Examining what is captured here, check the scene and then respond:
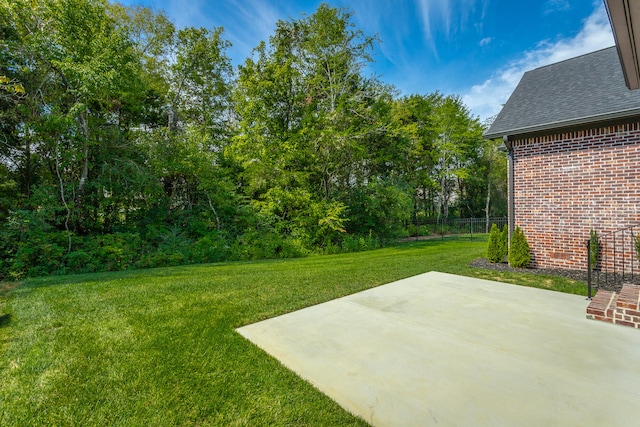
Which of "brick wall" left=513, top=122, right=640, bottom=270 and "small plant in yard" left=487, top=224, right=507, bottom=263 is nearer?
"brick wall" left=513, top=122, right=640, bottom=270

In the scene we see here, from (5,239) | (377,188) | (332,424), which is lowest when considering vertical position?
(332,424)

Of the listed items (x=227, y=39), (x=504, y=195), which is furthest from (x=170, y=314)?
(x=504, y=195)

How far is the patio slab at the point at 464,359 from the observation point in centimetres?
191

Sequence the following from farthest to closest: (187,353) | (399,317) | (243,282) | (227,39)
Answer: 1. (227,39)
2. (243,282)
3. (399,317)
4. (187,353)

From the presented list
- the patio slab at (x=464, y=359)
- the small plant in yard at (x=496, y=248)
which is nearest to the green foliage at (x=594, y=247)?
the small plant in yard at (x=496, y=248)

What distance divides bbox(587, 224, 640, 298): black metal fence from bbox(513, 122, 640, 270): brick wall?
18cm

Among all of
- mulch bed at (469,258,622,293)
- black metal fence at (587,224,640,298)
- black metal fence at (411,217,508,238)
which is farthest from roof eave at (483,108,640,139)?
black metal fence at (411,217,508,238)

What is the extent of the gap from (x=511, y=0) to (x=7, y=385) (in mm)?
11174

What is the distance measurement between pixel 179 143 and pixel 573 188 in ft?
36.1

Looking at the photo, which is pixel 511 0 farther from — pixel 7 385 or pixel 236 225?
pixel 7 385

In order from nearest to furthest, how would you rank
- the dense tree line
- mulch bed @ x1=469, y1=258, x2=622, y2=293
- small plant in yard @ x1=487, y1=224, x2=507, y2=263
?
mulch bed @ x1=469, y1=258, x2=622, y2=293 → small plant in yard @ x1=487, y1=224, x2=507, y2=263 → the dense tree line

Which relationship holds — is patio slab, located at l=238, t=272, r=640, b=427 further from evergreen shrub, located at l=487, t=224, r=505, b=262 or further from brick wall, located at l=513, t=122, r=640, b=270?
evergreen shrub, located at l=487, t=224, r=505, b=262

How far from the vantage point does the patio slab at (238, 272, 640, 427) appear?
6.27ft

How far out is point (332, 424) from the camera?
5.86ft
